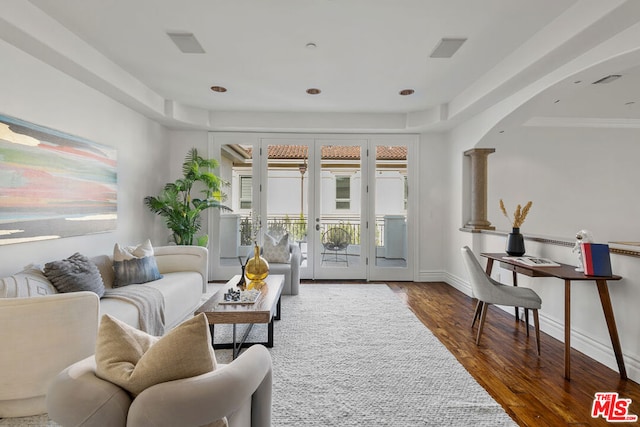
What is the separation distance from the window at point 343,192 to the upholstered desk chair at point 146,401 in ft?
15.3

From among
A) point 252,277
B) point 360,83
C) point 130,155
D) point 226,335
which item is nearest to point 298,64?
point 360,83

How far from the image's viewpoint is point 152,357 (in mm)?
1161

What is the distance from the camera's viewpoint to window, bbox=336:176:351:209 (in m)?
5.78

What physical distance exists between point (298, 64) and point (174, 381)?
10.6 feet

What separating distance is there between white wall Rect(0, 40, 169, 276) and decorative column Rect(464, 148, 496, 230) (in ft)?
15.3

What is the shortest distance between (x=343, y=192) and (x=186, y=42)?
11.0 ft

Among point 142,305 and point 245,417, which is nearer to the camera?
point 245,417

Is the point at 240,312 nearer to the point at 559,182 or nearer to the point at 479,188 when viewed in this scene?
the point at 479,188

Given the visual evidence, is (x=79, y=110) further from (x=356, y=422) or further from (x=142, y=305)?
(x=356, y=422)

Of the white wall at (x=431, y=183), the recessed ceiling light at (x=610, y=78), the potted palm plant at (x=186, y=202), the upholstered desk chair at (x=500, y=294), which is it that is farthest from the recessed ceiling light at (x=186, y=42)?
the recessed ceiling light at (x=610, y=78)

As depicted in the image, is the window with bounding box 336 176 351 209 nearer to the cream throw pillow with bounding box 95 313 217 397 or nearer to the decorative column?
the decorative column

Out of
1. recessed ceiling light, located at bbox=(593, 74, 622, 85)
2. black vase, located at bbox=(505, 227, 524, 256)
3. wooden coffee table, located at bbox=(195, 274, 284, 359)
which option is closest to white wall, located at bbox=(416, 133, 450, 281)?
black vase, located at bbox=(505, 227, 524, 256)

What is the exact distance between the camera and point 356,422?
1.97 m

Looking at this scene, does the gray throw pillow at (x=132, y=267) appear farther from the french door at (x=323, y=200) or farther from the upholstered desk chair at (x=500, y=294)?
the upholstered desk chair at (x=500, y=294)
